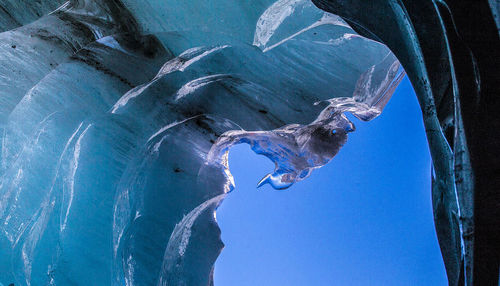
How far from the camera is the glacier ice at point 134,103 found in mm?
499

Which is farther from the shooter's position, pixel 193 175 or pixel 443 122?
pixel 193 175

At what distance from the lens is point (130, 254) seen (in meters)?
0.51

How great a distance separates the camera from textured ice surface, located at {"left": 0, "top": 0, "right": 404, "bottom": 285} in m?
0.50

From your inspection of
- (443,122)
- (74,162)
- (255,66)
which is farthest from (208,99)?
(443,122)

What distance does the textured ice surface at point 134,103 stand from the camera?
50 centimetres

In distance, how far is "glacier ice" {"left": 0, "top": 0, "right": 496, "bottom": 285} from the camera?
0.50 metres

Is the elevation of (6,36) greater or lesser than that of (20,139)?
greater

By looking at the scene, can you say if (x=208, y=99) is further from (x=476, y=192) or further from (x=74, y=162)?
(x=476, y=192)

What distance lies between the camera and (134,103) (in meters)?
0.52

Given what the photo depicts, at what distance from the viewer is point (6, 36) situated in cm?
53

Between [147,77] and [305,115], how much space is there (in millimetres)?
213

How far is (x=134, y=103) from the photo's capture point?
1.71ft

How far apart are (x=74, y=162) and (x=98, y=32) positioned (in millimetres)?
173

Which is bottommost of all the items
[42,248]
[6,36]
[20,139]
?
[42,248]
